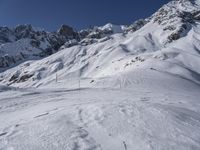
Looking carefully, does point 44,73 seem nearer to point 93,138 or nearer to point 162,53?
point 162,53

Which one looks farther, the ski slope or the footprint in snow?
the ski slope

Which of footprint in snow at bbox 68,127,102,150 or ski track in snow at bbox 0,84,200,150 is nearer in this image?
footprint in snow at bbox 68,127,102,150

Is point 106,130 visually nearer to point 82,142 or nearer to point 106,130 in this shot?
point 106,130

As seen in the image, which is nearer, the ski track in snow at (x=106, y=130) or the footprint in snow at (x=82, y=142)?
the footprint in snow at (x=82, y=142)

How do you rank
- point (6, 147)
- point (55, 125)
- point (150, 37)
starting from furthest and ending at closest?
point (150, 37) → point (55, 125) → point (6, 147)

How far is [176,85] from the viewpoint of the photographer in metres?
42.5

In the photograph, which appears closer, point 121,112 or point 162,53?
point 121,112

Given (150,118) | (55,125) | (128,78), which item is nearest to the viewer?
(55,125)

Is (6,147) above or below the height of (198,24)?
below

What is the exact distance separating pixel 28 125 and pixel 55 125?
121 centimetres

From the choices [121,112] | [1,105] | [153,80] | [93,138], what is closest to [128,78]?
[153,80]

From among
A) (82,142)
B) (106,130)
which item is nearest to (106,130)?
(106,130)

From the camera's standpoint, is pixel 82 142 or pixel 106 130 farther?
pixel 106 130

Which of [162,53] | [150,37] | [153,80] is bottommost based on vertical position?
[153,80]
